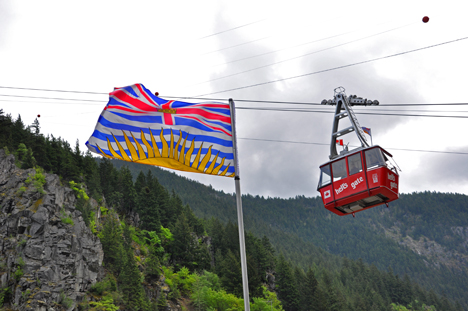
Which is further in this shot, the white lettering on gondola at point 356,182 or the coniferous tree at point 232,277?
the coniferous tree at point 232,277

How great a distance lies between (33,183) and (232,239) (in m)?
58.2

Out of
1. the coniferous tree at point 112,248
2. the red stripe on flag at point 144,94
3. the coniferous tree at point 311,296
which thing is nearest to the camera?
the red stripe on flag at point 144,94

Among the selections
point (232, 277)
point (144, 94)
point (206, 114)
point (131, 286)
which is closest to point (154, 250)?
point (232, 277)

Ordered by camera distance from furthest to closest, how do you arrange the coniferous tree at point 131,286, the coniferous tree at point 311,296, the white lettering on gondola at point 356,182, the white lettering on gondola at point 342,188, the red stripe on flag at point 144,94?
the coniferous tree at point 311,296 < the coniferous tree at point 131,286 < the white lettering on gondola at point 342,188 < the white lettering on gondola at point 356,182 < the red stripe on flag at point 144,94

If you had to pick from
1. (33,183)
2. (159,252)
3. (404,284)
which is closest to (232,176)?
(33,183)

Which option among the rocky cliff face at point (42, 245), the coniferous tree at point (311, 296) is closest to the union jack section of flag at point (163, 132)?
the rocky cliff face at point (42, 245)

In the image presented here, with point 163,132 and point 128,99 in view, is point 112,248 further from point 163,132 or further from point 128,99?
point 163,132

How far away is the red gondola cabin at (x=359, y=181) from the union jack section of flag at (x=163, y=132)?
10765mm

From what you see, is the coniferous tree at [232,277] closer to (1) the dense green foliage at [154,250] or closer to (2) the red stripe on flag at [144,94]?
(1) the dense green foliage at [154,250]

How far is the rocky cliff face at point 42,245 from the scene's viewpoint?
5931 centimetres

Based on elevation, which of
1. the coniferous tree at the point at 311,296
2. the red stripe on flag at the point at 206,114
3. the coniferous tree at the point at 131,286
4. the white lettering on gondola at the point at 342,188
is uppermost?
the red stripe on flag at the point at 206,114

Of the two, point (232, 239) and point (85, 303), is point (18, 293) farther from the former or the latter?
point (232, 239)

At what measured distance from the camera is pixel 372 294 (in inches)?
5930

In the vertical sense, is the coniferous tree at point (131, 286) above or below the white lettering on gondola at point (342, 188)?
below
